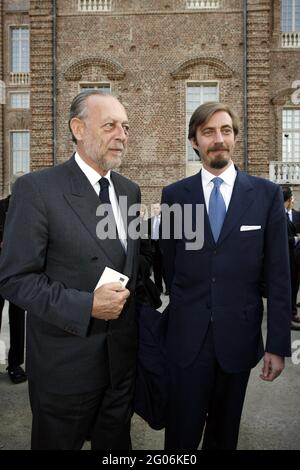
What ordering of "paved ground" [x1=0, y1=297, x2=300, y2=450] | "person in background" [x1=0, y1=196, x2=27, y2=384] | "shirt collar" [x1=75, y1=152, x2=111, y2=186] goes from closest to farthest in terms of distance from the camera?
"shirt collar" [x1=75, y1=152, x2=111, y2=186] < "paved ground" [x1=0, y1=297, x2=300, y2=450] < "person in background" [x1=0, y1=196, x2=27, y2=384]

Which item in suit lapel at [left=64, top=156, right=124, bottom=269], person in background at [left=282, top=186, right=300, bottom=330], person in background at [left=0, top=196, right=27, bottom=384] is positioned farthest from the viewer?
person in background at [left=282, top=186, right=300, bottom=330]

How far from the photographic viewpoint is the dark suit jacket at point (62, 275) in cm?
191

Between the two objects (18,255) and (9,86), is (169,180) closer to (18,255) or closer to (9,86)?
(9,86)

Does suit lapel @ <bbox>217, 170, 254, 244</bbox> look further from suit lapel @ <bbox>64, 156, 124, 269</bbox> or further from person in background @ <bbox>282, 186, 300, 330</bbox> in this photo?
person in background @ <bbox>282, 186, 300, 330</bbox>

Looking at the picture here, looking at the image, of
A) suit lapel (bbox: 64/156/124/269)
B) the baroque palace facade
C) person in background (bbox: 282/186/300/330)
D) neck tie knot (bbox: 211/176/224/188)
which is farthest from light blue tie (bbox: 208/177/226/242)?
the baroque palace facade

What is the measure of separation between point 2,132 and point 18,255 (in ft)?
78.0

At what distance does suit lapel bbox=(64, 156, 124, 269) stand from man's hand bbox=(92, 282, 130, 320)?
0.19m

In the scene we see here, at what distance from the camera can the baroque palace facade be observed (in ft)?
52.4

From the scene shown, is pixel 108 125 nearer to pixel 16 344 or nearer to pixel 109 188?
pixel 109 188

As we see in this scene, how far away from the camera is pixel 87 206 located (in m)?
2.08

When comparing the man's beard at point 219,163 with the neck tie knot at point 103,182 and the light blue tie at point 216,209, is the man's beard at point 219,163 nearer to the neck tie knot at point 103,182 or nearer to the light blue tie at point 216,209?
the light blue tie at point 216,209

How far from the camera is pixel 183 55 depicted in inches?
632

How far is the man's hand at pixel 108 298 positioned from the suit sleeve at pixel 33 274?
32 mm
